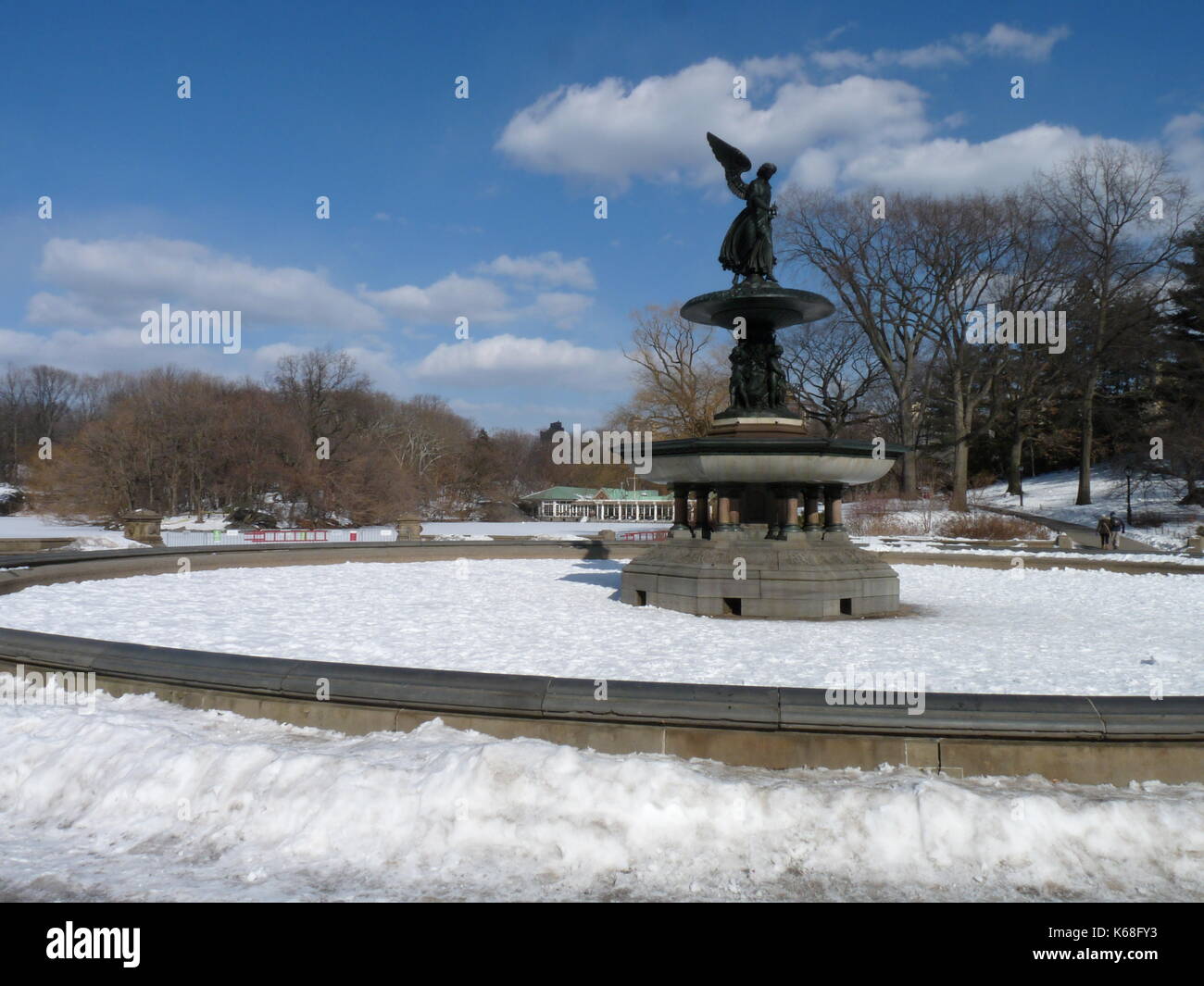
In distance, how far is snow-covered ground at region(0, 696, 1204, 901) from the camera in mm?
4172

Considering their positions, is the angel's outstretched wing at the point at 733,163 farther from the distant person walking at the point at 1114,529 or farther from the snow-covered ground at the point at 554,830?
the distant person walking at the point at 1114,529

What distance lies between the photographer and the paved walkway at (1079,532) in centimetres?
2916

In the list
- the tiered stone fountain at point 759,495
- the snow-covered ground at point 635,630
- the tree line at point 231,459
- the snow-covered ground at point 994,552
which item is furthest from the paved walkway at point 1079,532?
the tree line at point 231,459

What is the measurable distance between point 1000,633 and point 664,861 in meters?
8.23

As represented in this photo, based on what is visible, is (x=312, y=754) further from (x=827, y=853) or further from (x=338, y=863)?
(x=827, y=853)

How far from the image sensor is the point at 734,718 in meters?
5.36

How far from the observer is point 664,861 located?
14.3 ft

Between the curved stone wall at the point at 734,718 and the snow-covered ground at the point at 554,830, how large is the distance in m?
0.17

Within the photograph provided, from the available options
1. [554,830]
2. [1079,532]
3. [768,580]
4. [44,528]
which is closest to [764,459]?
[768,580]

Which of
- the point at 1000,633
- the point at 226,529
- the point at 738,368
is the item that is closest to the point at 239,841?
the point at 1000,633

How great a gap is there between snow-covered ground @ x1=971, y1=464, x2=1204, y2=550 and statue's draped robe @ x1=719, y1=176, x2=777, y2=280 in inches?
982

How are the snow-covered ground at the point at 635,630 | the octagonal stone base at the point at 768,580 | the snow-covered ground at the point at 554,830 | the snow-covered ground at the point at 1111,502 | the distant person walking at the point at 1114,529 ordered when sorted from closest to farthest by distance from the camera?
the snow-covered ground at the point at 554,830 < the snow-covered ground at the point at 635,630 < the octagonal stone base at the point at 768,580 < the distant person walking at the point at 1114,529 < the snow-covered ground at the point at 1111,502

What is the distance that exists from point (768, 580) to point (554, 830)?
8.74 metres
